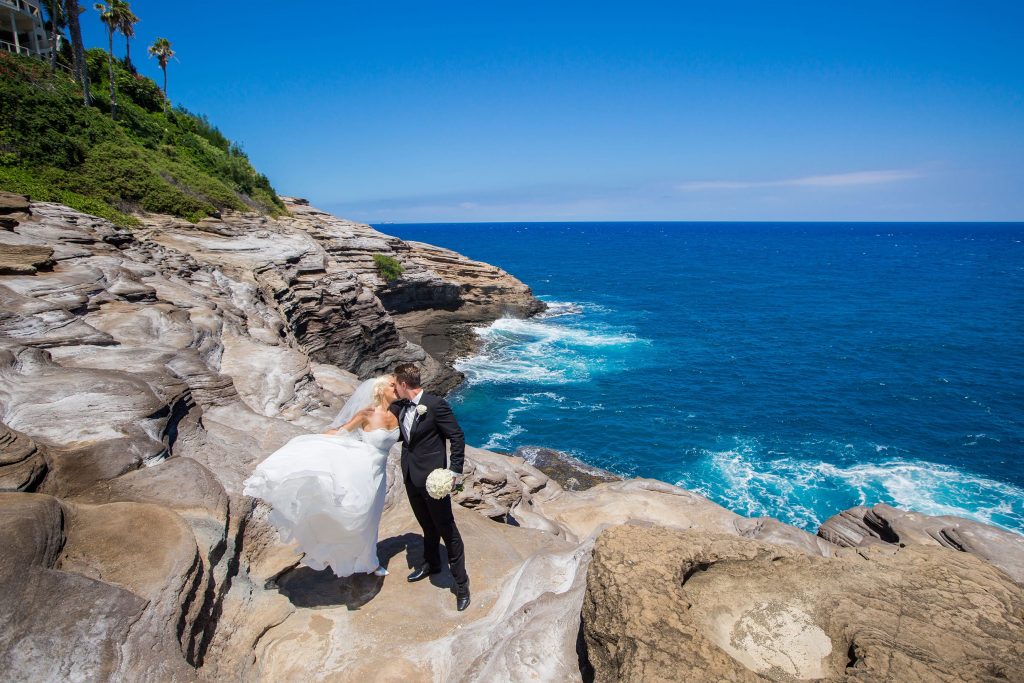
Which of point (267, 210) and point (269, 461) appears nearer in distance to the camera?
point (269, 461)

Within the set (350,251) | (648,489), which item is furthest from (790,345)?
(350,251)

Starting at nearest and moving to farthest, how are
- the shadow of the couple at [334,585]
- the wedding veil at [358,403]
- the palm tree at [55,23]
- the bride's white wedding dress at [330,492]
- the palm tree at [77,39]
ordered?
the bride's white wedding dress at [330,492]
the shadow of the couple at [334,585]
the wedding veil at [358,403]
the palm tree at [77,39]
the palm tree at [55,23]

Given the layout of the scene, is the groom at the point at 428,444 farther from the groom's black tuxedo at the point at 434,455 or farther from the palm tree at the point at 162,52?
the palm tree at the point at 162,52

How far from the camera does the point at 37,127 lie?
2466cm

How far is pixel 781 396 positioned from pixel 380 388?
3054 centimetres

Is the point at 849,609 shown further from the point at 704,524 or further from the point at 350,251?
the point at 350,251

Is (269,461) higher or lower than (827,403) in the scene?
higher

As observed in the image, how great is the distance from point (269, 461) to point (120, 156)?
97.9ft

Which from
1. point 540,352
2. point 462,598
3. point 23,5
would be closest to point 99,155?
point 23,5

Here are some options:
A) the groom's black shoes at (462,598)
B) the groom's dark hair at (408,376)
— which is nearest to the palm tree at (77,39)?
the groom's dark hair at (408,376)

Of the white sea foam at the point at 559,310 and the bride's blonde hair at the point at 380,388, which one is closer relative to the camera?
the bride's blonde hair at the point at 380,388

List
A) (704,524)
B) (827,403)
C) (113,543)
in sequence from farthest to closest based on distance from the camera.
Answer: (827,403)
(704,524)
(113,543)

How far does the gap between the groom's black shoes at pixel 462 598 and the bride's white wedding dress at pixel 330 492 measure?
1.13 meters

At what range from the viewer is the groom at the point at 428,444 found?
19.9 feet
